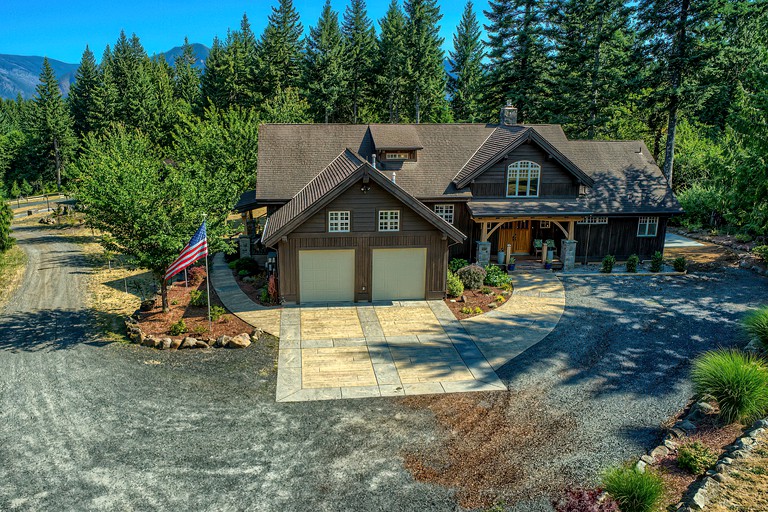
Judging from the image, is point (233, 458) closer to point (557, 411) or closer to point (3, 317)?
point (557, 411)

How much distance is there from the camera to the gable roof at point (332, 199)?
20.8 meters

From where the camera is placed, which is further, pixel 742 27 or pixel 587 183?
pixel 742 27

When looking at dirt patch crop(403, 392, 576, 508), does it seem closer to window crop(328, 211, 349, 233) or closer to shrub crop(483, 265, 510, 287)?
window crop(328, 211, 349, 233)

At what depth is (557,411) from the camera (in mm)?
13953

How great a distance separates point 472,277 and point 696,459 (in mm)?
13284

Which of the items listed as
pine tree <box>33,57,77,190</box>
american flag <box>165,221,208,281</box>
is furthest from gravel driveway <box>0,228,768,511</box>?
pine tree <box>33,57,77,190</box>

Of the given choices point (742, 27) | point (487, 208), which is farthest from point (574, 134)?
point (487, 208)

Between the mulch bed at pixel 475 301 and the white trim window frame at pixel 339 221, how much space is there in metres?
5.20

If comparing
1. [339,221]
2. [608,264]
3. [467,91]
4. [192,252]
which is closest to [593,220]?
[608,264]

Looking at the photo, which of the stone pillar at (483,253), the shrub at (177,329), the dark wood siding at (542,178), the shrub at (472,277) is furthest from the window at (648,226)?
the shrub at (177,329)

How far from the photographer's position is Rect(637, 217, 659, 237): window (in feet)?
92.4

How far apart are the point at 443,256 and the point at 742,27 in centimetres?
2583

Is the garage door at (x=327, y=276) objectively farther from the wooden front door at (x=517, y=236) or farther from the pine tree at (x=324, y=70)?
the pine tree at (x=324, y=70)

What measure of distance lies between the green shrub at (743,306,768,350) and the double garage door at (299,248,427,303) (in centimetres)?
1139
